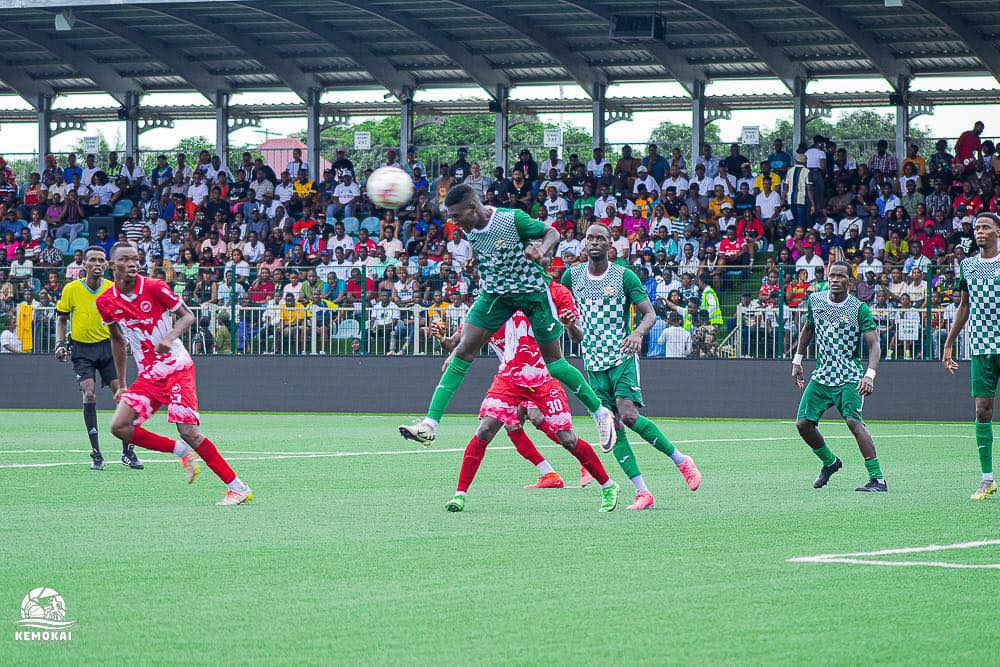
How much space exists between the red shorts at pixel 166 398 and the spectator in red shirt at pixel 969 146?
916 inches

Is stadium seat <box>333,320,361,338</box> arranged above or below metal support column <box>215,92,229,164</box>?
below

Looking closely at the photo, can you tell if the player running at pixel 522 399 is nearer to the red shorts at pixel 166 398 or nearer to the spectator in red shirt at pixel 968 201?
the red shorts at pixel 166 398

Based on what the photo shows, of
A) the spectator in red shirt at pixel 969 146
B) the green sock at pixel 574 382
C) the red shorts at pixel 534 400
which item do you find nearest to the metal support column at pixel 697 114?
the spectator in red shirt at pixel 969 146

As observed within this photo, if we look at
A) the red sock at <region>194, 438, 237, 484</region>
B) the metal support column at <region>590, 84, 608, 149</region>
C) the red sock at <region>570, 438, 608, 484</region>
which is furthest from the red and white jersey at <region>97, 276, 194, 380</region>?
the metal support column at <region>590, 84, 608, 149</region>

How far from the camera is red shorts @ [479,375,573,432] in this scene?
12227 millimetres

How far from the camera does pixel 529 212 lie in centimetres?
3325

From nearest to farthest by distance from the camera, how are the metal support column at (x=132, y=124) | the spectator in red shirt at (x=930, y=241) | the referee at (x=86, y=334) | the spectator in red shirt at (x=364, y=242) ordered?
the referee at (x=86, y=334)
the spectator in red shirt at (x=930, y=241)
the spectator in red shirt at (x=364, y=242)
the metal support column at (x=132, y=124)

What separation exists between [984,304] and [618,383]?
325cm

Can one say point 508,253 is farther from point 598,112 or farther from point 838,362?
point 598,112

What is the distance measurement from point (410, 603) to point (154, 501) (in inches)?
218

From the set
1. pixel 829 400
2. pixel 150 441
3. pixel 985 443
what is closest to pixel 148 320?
pixel 150 441

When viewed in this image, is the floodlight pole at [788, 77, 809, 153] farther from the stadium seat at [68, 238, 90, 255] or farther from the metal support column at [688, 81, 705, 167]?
the stadium seat at [68, 238, 90, 255]

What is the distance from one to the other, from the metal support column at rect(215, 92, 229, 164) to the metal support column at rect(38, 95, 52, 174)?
4936mm

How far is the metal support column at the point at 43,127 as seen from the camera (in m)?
42.3
